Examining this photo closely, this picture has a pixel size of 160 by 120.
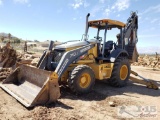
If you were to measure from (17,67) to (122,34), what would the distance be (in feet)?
15.2

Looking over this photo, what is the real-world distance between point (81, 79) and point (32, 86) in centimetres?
157

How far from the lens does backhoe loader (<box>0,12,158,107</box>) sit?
592 centimetres

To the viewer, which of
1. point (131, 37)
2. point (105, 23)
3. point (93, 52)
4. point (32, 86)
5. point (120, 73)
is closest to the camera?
point (32, 86)

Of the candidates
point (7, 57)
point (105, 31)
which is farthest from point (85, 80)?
point (7, 57)

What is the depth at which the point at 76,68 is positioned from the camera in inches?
269

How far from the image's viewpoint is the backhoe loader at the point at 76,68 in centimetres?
592

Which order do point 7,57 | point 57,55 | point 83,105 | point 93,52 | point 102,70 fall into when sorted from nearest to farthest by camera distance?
point 83,105
point 57,55
point 102,70
point 93,52
point 7,57

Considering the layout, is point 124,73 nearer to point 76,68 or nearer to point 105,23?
point 105,23

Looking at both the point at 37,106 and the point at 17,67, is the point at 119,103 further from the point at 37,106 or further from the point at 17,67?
the point at 17,67

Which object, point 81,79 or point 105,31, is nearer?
point 81,79

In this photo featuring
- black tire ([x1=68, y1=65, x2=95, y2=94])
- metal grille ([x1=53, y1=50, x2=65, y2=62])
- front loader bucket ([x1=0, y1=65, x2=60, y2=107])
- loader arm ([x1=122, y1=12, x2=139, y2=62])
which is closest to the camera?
front loader bucket ([x1=0, y1=65, x2=60, y2=107])

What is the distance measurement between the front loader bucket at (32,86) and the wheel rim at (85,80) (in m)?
1.26

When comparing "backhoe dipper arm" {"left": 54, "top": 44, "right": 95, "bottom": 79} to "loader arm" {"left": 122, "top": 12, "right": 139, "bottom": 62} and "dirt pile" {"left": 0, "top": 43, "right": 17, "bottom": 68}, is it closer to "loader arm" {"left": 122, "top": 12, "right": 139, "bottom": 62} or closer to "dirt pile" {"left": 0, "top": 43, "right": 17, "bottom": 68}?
"loader arm" {"left": 122, "top": 12, "right": 139, "bottom": 62}

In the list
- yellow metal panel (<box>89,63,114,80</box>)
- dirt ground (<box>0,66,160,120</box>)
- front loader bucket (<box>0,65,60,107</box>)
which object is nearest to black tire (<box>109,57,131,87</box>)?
yellow metal panel (<box>89,63,114,80</box>)
